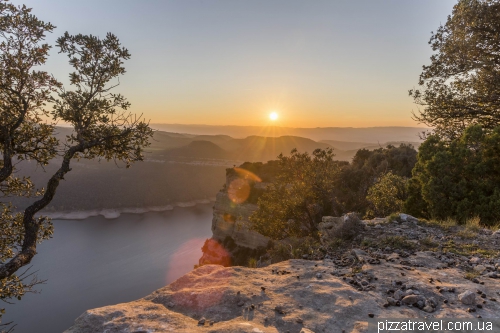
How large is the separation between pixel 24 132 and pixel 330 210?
2636 centimetres

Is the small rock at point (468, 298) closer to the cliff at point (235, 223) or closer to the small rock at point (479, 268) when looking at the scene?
the small rock at point (479, 268)

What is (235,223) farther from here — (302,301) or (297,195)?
(302,301)

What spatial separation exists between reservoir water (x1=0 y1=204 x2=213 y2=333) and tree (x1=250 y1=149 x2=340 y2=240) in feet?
131

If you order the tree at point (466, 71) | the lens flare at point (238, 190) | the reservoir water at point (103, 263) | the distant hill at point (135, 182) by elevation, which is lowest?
the reservoir water at point (103, 263)

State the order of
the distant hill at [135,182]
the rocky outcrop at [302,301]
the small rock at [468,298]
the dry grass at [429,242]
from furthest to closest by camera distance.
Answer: the distant hill at [135,182], the dry grass at [429,242], the small rock at [468,298], the rocky outcrop at [302,301]

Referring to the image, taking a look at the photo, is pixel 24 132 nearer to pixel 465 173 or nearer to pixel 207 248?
pixel 465 173

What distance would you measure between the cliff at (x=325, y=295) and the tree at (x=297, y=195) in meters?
8.67

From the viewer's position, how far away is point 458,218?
12.2 meters

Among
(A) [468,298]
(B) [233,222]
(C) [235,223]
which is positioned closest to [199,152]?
(B) [233,222]

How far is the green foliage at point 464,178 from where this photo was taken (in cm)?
1206

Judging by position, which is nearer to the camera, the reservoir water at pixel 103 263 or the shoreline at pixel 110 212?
the reservoir water at pixel 103 263

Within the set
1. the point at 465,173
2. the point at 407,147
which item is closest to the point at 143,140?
the point at 465,173

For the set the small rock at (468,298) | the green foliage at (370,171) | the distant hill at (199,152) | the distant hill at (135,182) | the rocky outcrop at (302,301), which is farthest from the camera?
the distant hill at (199,152)

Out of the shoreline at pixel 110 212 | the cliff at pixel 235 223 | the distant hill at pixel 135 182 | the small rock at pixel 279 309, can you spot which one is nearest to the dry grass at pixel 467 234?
the small rock at pixel 279 309
